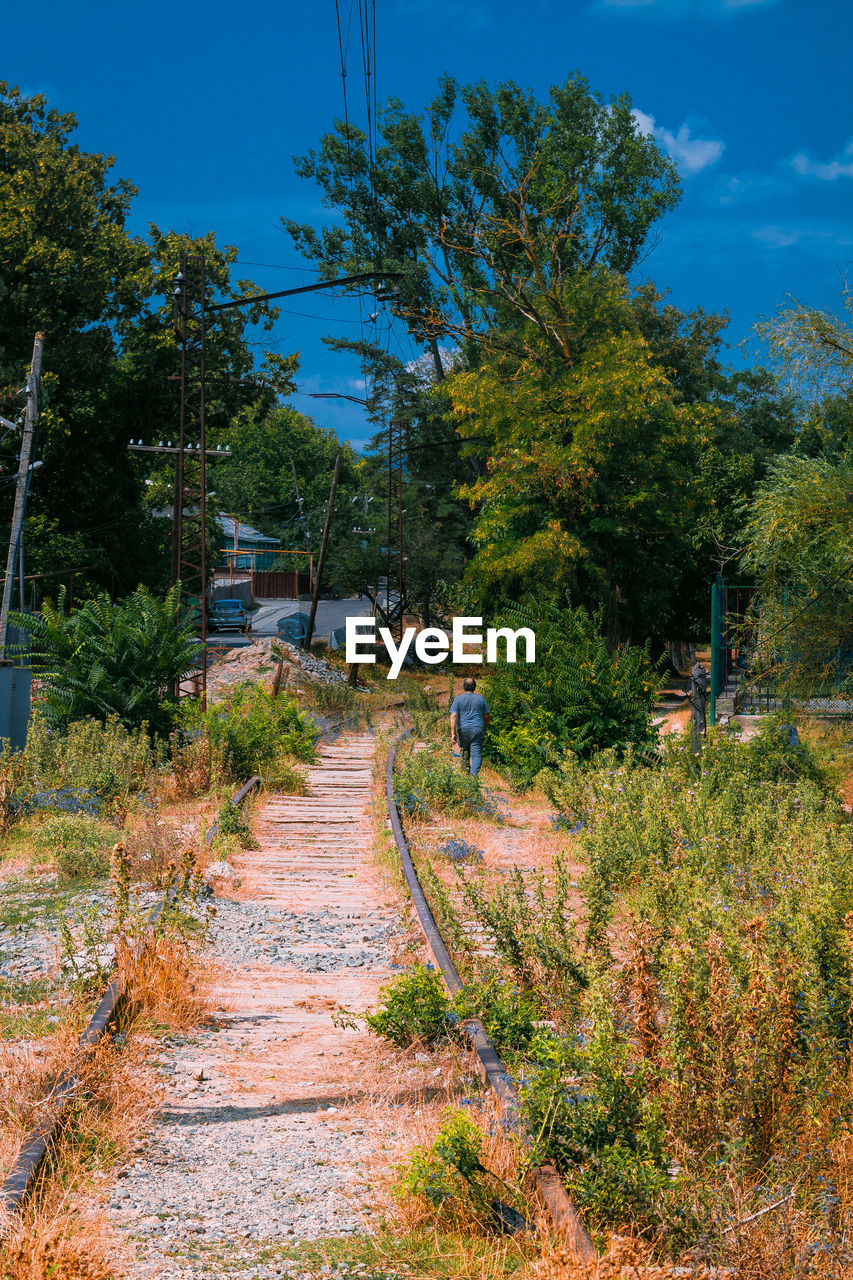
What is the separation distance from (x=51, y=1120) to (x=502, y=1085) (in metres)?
1.85

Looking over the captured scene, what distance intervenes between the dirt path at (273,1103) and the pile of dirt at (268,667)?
22496 millimetres

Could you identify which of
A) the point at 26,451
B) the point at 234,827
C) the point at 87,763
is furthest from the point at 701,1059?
the point at 26,451

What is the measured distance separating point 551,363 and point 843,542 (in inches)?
621

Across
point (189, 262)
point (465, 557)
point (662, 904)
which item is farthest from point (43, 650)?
point (465, 557)

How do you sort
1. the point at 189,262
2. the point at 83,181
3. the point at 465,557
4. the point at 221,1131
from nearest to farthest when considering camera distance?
the point at 221,1131 < the point at 189,262 < the point at 83,181 < the point at 465,557

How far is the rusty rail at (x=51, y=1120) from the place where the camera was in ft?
11.2

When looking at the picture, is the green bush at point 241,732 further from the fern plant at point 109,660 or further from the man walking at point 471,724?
the man walking at point 471,724

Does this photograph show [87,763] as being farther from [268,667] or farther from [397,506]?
[397,506]

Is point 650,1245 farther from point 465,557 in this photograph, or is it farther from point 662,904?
point 465,557

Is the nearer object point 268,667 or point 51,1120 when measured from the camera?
point 51,1120

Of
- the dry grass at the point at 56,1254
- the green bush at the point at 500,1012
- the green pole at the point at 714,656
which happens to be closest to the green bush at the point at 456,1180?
the dry grass at the point at 56,1254

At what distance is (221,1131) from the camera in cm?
448

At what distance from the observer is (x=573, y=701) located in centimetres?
1619

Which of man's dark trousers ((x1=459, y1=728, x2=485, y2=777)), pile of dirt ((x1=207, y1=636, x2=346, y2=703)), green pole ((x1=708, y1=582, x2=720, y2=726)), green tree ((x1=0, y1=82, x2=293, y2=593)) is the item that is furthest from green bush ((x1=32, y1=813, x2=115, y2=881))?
green tree ((x1=0, y1=82, x2=293, y2=593))
